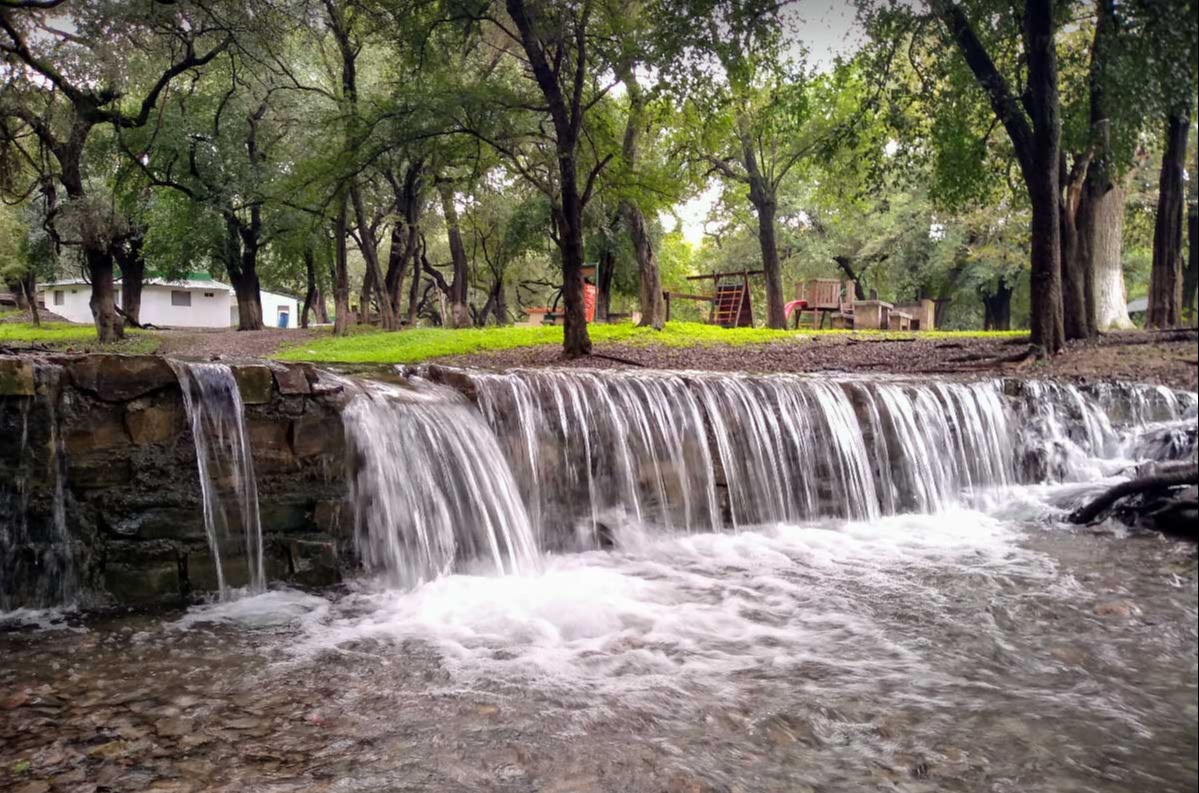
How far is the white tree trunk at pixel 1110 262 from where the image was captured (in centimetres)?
1595

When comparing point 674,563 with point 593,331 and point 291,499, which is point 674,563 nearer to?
point 291,499

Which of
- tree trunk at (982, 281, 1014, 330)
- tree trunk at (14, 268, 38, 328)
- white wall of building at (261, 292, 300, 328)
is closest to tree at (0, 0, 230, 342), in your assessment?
tree trunk at (14, 268, 38, 328)

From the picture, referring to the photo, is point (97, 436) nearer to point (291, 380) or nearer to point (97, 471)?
point (97, 471)

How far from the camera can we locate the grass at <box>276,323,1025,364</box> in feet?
56.1

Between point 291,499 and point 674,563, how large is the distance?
3.26 m

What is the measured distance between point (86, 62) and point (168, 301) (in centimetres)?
3517

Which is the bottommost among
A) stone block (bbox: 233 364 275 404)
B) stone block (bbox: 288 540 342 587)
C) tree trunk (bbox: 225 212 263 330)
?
stone block (bbox: 288 540 342 587)

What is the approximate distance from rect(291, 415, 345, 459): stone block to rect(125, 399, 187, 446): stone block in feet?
2.67

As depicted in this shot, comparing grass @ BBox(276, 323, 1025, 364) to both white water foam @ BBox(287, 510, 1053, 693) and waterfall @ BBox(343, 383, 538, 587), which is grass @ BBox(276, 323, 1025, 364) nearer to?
waterfall @ BBox(343, 383, 538, 587)

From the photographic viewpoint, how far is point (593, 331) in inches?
735

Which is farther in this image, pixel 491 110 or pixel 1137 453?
pixel 491 110

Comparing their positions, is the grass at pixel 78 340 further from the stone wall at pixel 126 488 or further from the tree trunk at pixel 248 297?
the stone wall at pixel 126 488

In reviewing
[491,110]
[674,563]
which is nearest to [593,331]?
[491,110]

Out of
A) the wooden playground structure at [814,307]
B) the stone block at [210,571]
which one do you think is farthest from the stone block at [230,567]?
the wooden playground structure at [814,307]
